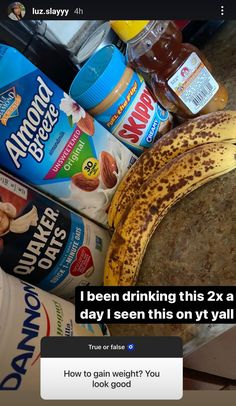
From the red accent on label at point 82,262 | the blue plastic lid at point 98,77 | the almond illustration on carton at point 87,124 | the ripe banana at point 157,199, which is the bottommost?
the red accent on label at point 82,262

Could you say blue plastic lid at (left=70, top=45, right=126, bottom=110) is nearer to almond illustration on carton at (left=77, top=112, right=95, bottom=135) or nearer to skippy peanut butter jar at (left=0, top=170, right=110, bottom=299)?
almond illustration on carton at (left=77, top=112, right=95, bottom=135)

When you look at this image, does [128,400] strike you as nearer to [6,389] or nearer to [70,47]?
[6,389]

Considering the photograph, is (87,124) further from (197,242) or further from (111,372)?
(111,372)

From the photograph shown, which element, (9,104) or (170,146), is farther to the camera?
(170,146)

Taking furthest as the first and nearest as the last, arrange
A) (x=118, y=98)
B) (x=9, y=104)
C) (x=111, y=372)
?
(x=118, y=98) → (x=9, y=104) → (x=111, y=372)

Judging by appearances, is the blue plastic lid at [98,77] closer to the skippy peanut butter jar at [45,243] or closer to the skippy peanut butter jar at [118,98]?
the skippy peanut butter jar at [118,98]

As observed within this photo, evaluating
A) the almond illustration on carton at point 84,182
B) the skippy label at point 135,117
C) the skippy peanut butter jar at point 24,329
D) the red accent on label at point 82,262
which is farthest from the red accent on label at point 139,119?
the skippy peanut butter jar at point 24,329

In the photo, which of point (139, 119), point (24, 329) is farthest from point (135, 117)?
point (24, 329)

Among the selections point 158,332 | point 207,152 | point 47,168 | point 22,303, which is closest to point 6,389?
point 22,303

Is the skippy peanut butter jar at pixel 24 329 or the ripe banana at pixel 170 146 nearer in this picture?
the skippy peanut butter jar at pixel 24 329

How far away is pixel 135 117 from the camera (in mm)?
724

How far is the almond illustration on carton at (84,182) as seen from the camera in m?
0.67

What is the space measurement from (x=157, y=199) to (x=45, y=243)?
18 centimetres

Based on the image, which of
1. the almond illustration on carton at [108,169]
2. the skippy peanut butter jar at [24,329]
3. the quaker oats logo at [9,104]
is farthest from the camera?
the almond illustration on carton at [108,169]
